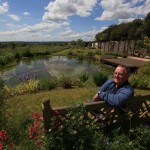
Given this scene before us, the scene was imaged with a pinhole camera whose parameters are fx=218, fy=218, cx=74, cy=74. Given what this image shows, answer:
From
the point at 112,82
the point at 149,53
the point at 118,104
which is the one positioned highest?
the point at 112,82

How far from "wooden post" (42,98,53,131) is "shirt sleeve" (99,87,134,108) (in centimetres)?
107

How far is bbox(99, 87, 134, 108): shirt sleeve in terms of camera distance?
367 cm

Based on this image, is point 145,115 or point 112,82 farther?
point 145,115

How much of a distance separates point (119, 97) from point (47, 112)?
1.26 m

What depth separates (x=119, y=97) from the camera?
12.1 ft

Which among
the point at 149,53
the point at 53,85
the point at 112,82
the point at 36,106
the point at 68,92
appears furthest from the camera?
the point at 149,53

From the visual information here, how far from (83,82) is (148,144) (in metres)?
8.50

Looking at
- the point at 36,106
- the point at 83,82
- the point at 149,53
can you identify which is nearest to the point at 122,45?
the point at 149,53

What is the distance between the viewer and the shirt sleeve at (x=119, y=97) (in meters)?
3.67

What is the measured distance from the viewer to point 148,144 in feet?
12.4

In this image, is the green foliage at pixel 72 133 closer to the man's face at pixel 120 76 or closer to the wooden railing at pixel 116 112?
the wooden railing at pixel 116 112

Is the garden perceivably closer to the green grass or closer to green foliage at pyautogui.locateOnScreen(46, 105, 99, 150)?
green foliage at pyautogui.locateOnScreen(46, 105, 99, 150)

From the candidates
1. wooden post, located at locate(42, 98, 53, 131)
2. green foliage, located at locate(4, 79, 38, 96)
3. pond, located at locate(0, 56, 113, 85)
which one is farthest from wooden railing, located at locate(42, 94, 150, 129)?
pond, located at locate(0, 56, 113, 85)

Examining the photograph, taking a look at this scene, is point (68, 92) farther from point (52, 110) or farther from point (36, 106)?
point (52, 110)
